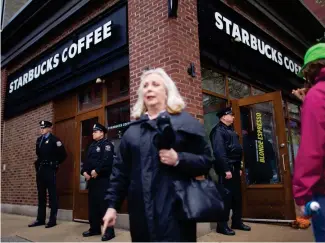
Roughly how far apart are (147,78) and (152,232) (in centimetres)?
101

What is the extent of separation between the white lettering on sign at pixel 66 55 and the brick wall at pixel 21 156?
3.02 ft

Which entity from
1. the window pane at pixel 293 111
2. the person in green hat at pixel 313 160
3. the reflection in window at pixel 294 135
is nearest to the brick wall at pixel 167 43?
the person in green hat at pixel 313 160

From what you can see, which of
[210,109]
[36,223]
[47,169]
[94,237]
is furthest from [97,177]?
[210,109]

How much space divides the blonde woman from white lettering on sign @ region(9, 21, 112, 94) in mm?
4376

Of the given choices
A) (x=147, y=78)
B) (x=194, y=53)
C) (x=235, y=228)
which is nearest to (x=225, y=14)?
(x=194, y=53)

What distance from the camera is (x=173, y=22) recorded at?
16.3ft

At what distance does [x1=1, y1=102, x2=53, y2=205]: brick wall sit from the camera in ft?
26.3

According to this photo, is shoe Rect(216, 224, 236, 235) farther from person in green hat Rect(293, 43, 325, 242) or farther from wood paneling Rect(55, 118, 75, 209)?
wood paneling Rect(55, 118, 75, 209)

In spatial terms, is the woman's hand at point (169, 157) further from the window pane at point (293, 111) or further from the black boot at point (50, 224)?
the window pane at point (293, 111)

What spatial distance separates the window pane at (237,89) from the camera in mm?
6641

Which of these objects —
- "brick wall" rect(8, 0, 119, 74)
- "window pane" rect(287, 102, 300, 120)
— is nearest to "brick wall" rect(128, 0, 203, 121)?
"brick wall" rect(8, 0, 119, 74)

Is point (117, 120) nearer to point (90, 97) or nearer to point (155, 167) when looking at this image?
point (90, 97)

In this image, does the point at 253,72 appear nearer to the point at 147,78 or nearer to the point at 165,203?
the point at 147,78

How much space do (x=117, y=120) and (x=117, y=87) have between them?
0.71 m
